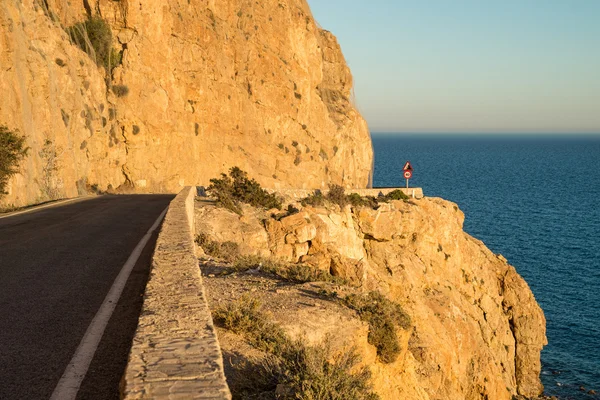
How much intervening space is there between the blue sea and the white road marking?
27.3m

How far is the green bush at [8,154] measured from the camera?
21.9 metres

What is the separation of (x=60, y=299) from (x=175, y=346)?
359cm

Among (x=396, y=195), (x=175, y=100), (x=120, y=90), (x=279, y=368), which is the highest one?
(x=120, y=90)

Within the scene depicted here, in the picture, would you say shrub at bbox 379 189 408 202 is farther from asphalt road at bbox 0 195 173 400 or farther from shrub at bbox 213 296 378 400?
shrub at bbox 213 296 378 400

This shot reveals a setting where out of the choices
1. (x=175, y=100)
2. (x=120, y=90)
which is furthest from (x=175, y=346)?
(x=175, y=100)

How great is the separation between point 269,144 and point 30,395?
4219cm

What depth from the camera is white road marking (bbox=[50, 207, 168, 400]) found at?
4918 mm

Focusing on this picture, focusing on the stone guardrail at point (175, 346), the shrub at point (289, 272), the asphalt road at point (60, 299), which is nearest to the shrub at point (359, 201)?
the asphalt road at point (60, 299)

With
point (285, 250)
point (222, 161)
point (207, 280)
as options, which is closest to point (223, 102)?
point (222, 161)

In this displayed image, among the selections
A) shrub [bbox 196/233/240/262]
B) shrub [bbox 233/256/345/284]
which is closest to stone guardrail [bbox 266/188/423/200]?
shrub [bbox 196/233/240/262]

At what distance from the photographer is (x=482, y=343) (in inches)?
1118

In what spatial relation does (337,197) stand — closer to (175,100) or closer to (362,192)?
(362,192)

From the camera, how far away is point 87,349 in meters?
5.79

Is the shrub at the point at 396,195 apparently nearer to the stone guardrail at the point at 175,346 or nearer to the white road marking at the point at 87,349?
A: the white road marking at the point at 87,349
